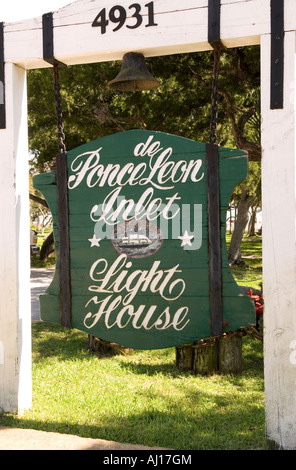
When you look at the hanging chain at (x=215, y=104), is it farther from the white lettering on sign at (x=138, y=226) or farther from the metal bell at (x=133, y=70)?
the metal bell at (x=133, y=70)

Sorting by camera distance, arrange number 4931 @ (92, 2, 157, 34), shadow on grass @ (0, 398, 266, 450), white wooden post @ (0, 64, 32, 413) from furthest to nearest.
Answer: white wooden post @ (0, 64, 32, 413), shadow on grass @ (0, 398, 266, 450), number 4931 @ (92, 2, 157, 34)

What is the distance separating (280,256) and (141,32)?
191 cm

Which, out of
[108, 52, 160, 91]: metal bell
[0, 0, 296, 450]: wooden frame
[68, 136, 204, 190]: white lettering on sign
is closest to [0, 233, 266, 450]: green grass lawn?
[0, 0, 296, 450]: wooden frame

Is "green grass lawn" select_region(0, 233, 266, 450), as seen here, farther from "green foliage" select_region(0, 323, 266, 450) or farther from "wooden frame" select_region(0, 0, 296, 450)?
"wooden frame" select_region(0, 0, 296, 450)

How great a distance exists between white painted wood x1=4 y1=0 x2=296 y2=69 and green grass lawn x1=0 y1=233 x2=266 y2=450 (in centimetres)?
292

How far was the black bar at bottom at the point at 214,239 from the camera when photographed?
3.45m

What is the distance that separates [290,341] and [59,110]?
2.40 metres

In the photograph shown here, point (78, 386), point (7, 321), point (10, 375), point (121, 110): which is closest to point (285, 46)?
point (7, 321)

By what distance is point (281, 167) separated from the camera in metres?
3.35

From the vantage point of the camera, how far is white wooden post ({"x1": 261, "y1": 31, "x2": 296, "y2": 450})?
3.33 metres

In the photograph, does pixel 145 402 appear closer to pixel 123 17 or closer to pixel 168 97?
pixel 123 17

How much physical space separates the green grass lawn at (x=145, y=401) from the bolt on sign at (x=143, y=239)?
32.4 inches

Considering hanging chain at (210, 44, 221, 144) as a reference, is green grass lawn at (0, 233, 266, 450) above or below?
below
